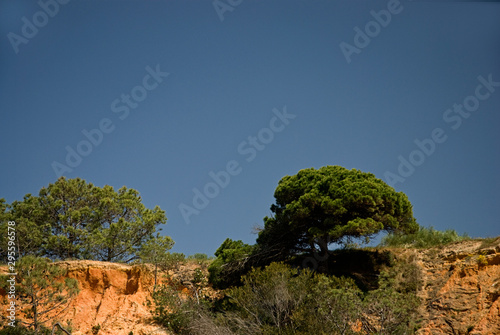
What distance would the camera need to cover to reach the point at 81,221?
25969 millimetres

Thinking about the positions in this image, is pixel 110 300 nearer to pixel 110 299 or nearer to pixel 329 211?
pixel 110 299

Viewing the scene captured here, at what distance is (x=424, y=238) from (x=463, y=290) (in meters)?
5.66

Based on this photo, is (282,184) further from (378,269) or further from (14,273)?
(14,273)

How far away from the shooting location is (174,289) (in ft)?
73.9

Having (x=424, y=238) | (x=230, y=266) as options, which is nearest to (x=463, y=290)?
(x=424, y=238)

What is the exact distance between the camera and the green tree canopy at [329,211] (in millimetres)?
20578

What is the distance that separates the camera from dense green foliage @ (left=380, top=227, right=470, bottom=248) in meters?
23.5

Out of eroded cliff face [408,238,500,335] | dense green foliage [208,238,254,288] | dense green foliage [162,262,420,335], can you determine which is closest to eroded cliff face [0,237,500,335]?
eroded cliff face [408,238,500,335]

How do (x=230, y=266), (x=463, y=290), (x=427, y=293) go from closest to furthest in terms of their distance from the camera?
(x=463, y=290) < (x=427, y=293) < (x=230, y=266)

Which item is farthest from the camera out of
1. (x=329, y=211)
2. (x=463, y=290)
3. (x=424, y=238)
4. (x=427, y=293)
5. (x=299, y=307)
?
(x=424, y=238)

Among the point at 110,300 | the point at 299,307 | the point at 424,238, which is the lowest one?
the point at 299,307

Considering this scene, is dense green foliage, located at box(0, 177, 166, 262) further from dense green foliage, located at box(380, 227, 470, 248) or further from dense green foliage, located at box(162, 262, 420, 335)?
dense green foliage, located at box(380, 227, 470, 248)

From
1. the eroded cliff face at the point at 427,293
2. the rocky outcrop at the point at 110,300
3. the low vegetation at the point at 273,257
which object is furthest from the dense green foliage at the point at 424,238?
the rocky outcrop at the point at 110,300

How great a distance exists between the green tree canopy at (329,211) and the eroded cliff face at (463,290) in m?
2.23
